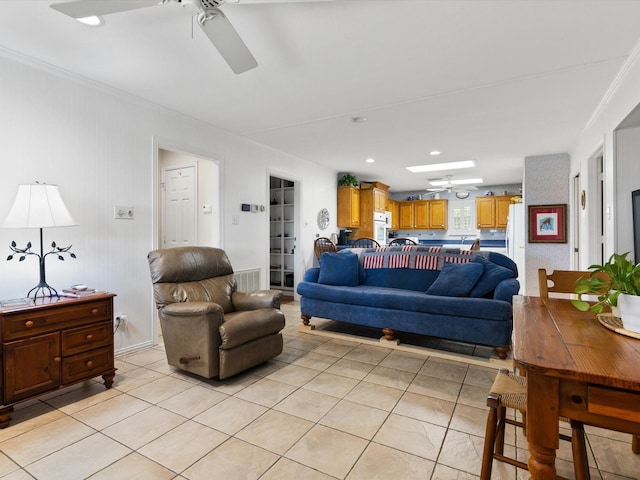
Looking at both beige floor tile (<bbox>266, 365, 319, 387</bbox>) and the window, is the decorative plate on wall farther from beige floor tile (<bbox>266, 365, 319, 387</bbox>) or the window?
the window

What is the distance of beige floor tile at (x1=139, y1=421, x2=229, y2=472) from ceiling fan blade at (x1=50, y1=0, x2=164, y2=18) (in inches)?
89.8

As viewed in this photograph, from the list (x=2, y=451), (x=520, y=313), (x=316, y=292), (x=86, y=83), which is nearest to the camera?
(x=520, y=313)

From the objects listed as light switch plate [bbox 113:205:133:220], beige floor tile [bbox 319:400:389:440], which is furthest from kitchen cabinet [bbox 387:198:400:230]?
beige floor tile [bbox 319:400:389:440]

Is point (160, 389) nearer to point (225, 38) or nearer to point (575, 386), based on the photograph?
point (225, 38)

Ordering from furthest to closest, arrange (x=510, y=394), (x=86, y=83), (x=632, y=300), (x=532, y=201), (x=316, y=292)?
(x=532, y=201)
(x=316, y=292)
(x=86, y=83)
(x=510, y=394)
(x=632, y=300)

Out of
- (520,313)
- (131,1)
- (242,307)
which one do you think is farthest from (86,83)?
(520,313)

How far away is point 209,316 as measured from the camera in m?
2.46

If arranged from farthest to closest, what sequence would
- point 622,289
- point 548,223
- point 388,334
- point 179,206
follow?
1. point 548,223
2. point 179,206
3. point 388,334
4. point 622,289

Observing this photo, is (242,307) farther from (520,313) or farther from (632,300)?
(632,300)

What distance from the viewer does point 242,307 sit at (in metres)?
3.11

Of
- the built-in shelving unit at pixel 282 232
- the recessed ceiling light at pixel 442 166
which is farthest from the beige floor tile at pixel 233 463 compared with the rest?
the recessed ceiling light at pixel 442 166

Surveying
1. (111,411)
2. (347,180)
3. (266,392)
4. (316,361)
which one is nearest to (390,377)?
(316,361)

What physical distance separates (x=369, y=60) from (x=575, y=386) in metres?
2.38

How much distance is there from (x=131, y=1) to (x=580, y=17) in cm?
251
